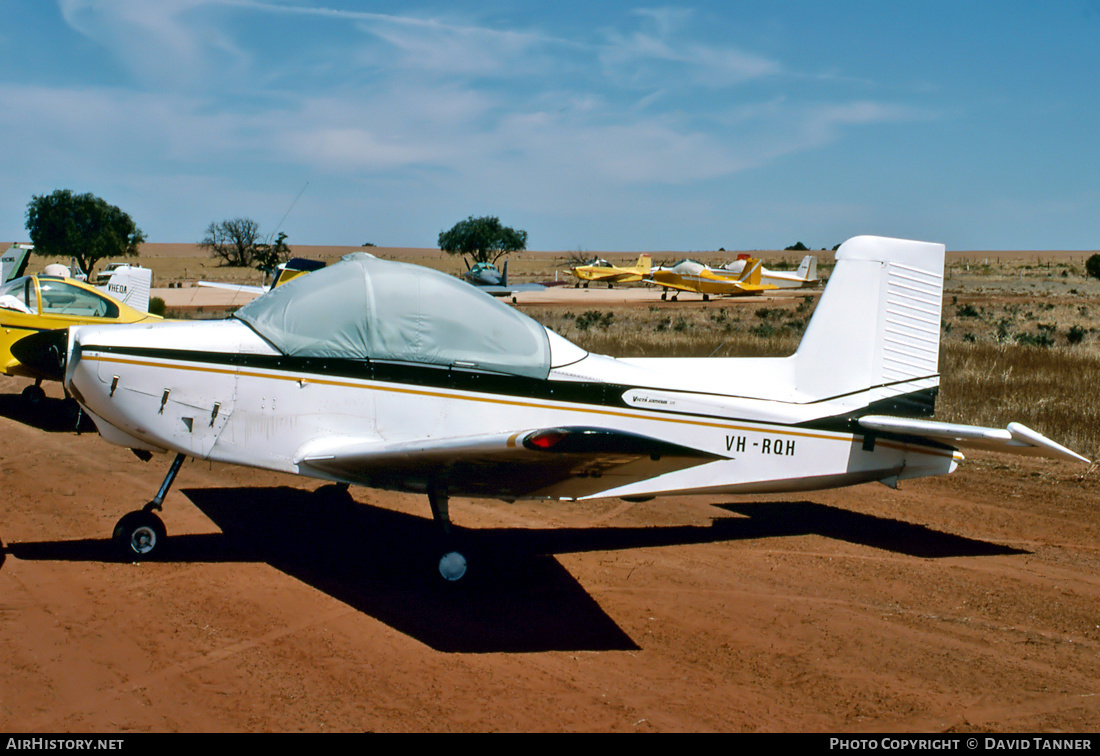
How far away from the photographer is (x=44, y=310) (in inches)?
483

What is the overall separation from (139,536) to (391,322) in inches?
98.0

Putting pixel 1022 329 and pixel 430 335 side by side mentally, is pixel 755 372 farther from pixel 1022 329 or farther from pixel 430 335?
pixel 1022 329

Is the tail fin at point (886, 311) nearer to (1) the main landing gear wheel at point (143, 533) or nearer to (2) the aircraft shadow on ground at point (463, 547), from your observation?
(2) the aircraft shadow on ground at point (463, 547)

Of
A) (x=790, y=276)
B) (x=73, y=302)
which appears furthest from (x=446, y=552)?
(x=790, y=276)

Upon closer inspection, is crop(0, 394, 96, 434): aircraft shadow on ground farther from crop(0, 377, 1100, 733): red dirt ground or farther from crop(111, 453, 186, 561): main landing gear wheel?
crop(111, 453, 186, 561): main landing gear wheel

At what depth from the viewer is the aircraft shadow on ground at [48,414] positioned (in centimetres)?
1111

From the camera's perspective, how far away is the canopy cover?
562 centimetres

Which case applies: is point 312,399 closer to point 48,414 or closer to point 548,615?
point 548,615

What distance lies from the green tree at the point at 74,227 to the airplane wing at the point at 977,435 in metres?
76.1

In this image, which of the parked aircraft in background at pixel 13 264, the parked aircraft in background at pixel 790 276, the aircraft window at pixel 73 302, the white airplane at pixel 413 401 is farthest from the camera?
the parked aircraft in background at pixel 790 276

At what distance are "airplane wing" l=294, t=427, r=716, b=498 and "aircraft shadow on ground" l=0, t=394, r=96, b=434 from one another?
7.34 meters

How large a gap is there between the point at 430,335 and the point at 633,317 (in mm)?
30336

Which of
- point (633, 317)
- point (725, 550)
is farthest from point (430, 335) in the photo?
point (633, 317)

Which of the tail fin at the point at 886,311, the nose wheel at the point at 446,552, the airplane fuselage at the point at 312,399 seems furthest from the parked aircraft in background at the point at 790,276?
the nose wheel at the point at 446,552
